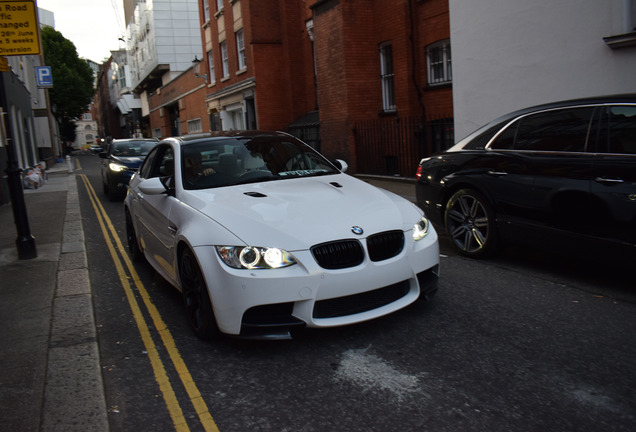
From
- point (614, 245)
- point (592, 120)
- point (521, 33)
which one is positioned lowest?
point (614, 245)

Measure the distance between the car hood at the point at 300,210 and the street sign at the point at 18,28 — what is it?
4.52 metres

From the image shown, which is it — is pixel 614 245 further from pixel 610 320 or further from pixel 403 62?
pixel 403 62

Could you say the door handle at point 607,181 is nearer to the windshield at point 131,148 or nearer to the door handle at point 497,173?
the door handle at point 497,173

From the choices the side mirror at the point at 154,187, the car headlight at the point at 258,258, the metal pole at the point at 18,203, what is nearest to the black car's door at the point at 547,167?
the car headlight at the point at 258,258

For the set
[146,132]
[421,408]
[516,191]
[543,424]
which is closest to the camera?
[543,424]

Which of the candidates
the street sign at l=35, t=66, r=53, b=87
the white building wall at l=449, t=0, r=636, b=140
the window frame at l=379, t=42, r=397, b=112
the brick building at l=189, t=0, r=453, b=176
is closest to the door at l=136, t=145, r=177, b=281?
the white building wall at l=449, t=0, r=636, b=140

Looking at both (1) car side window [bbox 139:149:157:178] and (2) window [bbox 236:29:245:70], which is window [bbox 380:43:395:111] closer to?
(1) car side window [bbox 139:149:157:178]

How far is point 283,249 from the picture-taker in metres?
3.66

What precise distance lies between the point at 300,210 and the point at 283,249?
1.62 ft

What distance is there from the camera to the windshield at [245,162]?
16.3ft

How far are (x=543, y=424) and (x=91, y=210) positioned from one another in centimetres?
1220

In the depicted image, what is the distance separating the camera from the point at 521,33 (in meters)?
10.9

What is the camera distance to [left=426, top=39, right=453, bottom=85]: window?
14.7 metres

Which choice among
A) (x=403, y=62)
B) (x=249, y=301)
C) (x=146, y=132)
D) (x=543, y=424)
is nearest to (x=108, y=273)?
(x=249, y=301)
